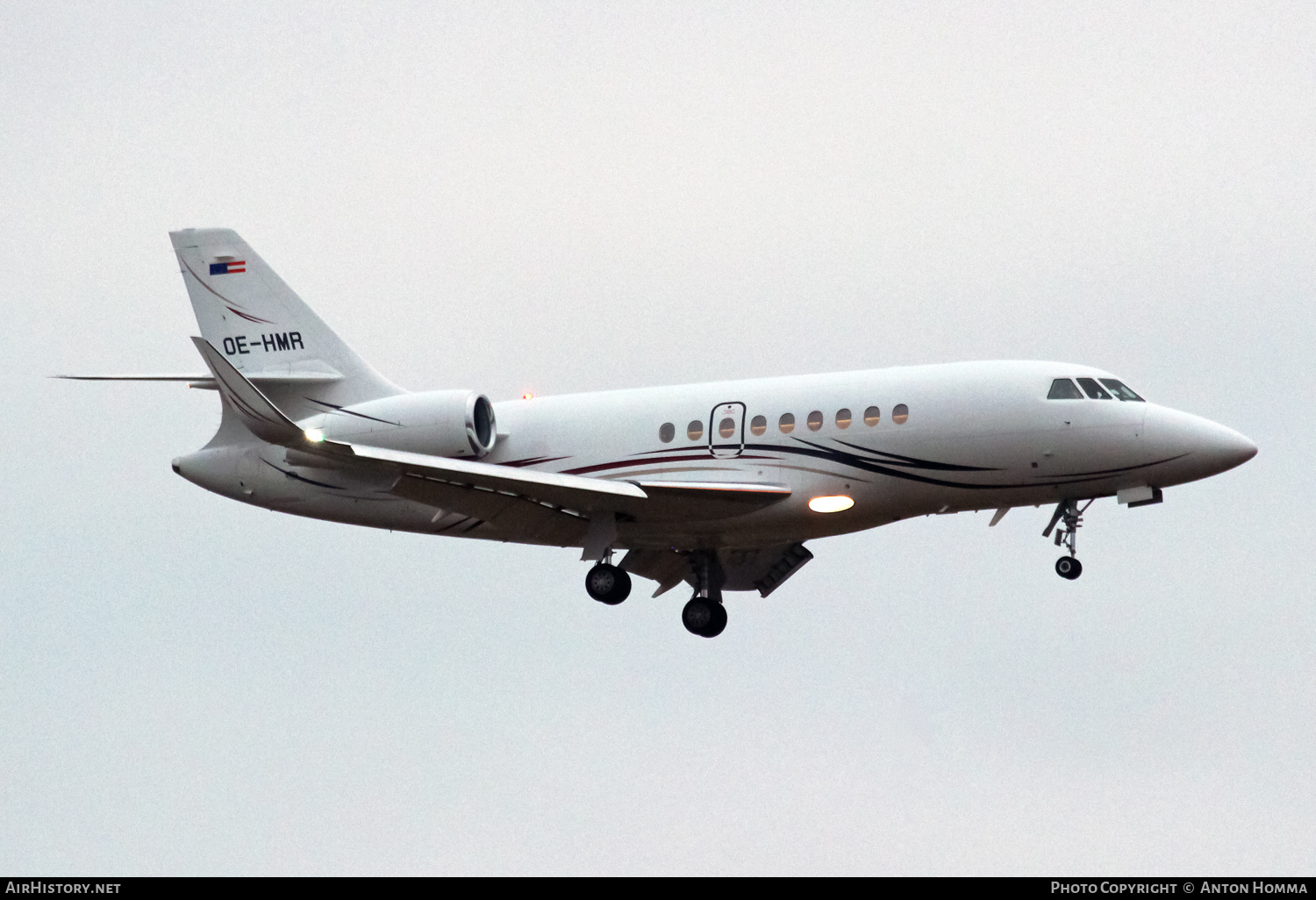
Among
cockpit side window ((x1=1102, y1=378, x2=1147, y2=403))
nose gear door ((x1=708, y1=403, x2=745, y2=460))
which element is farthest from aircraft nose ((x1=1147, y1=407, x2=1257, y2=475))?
nose gear door ((x1=708, y1=403, x2=745, y2=460))

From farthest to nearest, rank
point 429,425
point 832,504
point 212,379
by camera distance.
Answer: point 212,379
point 429,425
point 832,504

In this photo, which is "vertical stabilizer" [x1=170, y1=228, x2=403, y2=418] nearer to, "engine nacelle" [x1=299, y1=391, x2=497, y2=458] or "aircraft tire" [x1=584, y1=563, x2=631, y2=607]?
"engine nacelle" [x1=299, y1=391, x2=497, y2=458]

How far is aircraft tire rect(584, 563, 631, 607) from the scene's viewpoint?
34250mm

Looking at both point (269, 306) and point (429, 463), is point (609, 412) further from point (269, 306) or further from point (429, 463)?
point (269, 306)

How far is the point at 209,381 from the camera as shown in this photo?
36.1 metres

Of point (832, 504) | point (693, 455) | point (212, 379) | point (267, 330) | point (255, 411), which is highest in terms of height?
point (267, 330)

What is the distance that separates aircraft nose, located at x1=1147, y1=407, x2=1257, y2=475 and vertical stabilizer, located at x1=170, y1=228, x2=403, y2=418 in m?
14.5

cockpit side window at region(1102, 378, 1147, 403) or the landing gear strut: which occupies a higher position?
cockpit side window at region(1102, 378, 1147, 403)

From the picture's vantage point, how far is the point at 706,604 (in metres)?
37.7

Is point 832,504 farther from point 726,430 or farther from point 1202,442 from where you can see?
point 1202,442

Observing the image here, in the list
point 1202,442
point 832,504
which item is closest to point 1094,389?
point 1202,442

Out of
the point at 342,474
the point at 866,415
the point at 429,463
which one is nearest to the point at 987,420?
the point at 866,415

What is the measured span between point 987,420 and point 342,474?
39.5ft

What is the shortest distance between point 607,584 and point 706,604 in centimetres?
393
